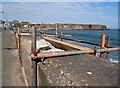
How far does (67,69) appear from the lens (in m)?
3.94

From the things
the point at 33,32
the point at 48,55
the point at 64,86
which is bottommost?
the point at 64,86

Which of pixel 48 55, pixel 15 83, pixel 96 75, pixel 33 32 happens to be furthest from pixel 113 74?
pixel 15 83

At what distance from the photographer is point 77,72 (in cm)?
373

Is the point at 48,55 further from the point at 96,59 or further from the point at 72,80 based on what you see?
the point at 96,59

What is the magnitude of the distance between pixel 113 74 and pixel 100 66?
51cm

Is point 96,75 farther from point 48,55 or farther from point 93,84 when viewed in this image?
point 48,55

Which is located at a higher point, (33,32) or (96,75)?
(33,32)

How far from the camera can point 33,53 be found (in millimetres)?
3674

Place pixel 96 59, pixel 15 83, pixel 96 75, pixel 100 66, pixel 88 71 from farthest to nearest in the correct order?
1. pixel 15 83
2. pixel 96 59
3. pixel 100 66
4. pixel 88 71
5. pixel 96 75

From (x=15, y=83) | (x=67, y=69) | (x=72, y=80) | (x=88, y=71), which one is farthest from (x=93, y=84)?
(x=15, y=83)

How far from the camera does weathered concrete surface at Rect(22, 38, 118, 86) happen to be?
325 centimetres

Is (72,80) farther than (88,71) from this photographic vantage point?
No

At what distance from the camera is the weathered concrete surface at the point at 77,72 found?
3.25 metres

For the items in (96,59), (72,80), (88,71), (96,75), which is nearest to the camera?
(72,80)
